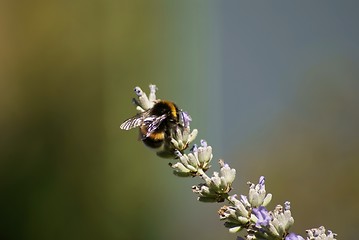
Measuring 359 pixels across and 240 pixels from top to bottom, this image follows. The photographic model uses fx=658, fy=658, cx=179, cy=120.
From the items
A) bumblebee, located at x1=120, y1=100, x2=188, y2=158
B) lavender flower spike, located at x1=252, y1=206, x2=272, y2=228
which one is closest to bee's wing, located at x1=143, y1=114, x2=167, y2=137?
bumblebee, located at x1=120, y1=100, x2=188, y2=158

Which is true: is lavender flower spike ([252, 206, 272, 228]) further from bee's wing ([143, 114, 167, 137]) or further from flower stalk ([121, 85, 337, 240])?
bee's wing ([143, 114, 167, 137])

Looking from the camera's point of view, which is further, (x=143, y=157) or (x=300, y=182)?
(x=143, y=157)

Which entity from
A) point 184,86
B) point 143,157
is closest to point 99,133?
point 143,157

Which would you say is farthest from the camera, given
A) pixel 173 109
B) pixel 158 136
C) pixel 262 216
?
pixel 173 109

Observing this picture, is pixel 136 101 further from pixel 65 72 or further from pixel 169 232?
pixel 65 72

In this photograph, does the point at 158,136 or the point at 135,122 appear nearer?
the point at 158,136

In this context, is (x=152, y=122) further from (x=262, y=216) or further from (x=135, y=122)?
(x=262, y=216)

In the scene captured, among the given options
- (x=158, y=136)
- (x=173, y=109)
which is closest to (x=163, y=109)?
(x=173, y=109)

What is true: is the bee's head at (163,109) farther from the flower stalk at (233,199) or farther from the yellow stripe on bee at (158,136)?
the flower stalk at (233,199)
